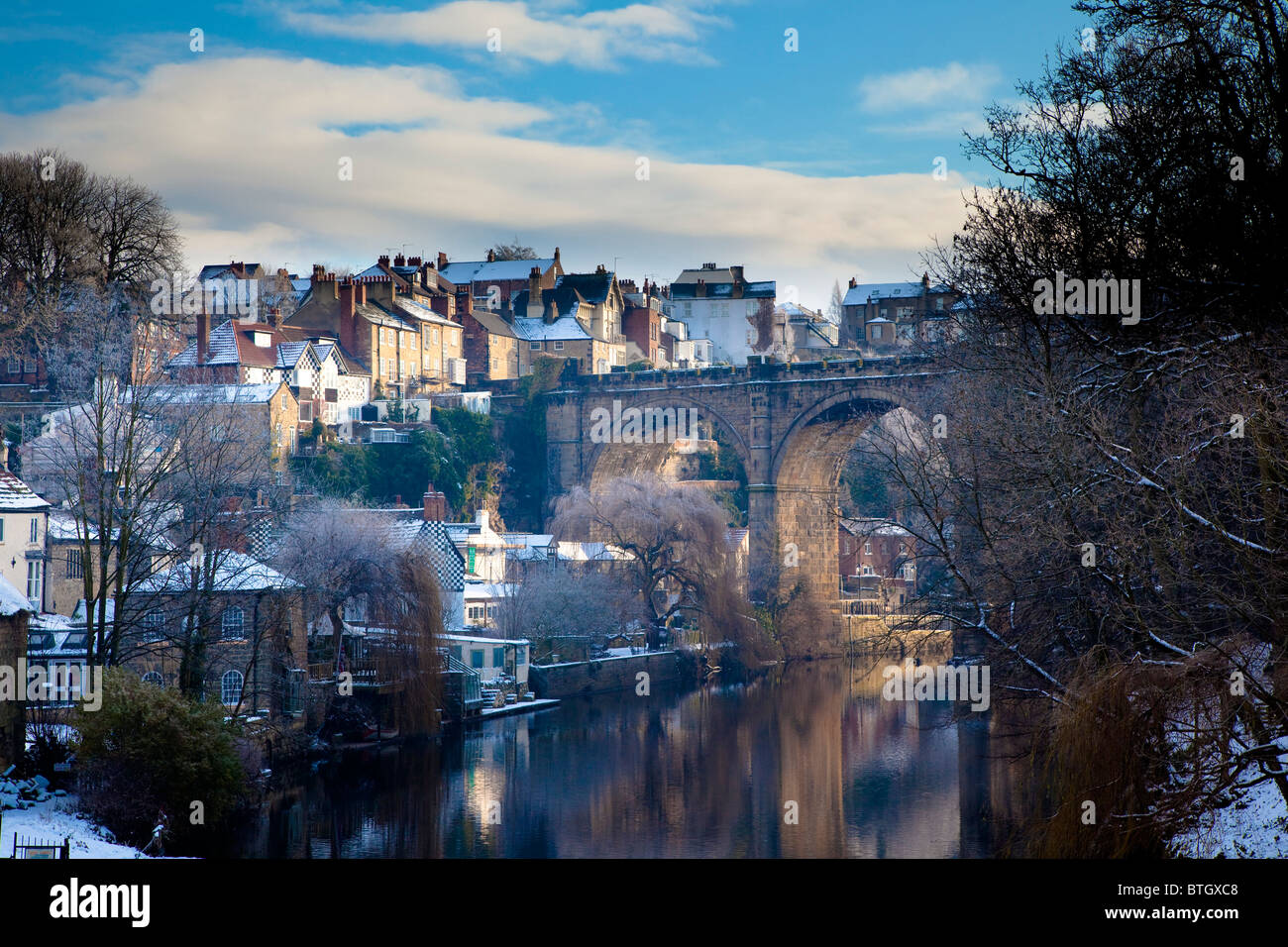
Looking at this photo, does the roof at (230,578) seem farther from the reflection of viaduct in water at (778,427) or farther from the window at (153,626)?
the reflection of viaduct in water at (778,427)

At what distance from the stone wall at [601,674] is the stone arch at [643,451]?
44.1 feet

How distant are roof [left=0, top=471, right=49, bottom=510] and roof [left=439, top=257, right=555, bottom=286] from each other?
41.7 m

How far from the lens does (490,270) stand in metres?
65.6

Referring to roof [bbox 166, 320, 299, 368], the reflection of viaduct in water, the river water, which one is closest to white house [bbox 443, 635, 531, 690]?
the river water

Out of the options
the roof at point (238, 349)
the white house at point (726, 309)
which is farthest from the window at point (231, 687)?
the white house at point (726, 309)

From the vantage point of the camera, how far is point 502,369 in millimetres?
58719

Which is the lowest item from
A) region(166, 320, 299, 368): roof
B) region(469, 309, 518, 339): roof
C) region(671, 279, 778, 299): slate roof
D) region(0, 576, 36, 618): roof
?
region(0, 576, 36, 618): roof

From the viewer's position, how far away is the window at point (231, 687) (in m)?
22.5

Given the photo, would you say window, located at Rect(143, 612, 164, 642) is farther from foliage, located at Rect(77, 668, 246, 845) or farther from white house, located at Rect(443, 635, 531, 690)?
white house, located at Rect(443, 635, 531, 690)

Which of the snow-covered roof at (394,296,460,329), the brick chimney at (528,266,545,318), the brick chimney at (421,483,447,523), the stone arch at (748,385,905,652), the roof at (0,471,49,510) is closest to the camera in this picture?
the roof at (0,471,49,510)

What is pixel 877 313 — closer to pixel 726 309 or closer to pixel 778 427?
pixel 726 309

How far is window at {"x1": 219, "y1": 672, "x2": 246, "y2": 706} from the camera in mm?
22522

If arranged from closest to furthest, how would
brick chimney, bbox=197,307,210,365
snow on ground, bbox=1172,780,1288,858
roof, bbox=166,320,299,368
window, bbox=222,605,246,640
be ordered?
snow on ground, bbox=1172,780,1288,858
window, bbox=222,605,246,640
brick chimney, bbox=197,307,210,365
roof, bbox=166,320,299,368

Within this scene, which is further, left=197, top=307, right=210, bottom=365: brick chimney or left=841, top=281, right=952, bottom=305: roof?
left=841, top=281, right=952, bottom=305: roof
